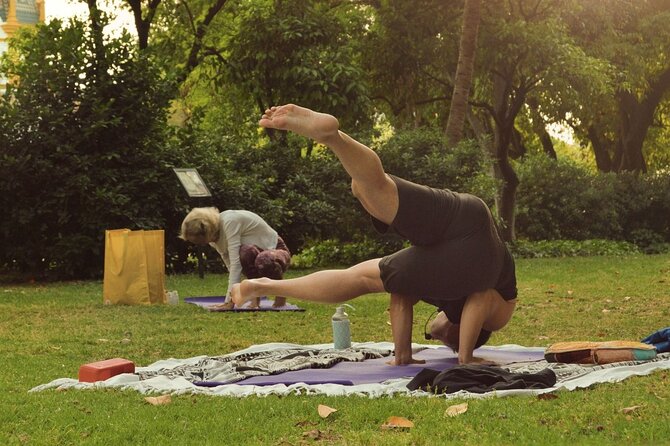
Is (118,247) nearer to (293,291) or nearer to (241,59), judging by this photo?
(293,291)

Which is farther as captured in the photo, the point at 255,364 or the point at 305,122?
the point at 255,364

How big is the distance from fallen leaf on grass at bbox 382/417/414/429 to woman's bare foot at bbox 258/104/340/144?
1.85 m

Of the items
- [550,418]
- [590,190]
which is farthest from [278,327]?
[590,190]

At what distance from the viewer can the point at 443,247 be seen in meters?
6.49

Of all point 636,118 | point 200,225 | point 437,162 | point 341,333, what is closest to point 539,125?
point 636,118

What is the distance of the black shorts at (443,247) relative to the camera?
6.40 m

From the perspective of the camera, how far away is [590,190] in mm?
23250

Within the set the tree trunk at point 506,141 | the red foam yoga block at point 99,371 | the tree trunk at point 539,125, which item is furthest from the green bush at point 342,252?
the red foam yoga block at point 99,371

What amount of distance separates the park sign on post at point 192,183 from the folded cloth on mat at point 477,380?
8.47 metres

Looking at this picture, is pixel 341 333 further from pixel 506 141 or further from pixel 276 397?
pixel 506 141

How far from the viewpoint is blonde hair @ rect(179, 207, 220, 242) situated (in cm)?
1027

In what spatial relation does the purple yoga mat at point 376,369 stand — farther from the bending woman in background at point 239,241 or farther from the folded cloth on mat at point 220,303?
the folded cloth on mat at point 220,303

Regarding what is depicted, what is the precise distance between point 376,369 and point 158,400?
1.72 m

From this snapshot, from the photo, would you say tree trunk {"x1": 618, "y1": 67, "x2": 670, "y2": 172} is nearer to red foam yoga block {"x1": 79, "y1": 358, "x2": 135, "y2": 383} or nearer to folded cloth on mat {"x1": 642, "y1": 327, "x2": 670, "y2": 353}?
folded cloth on mat {"x1": 642, "y1": 327, "x2": 670, "y2": 353}
